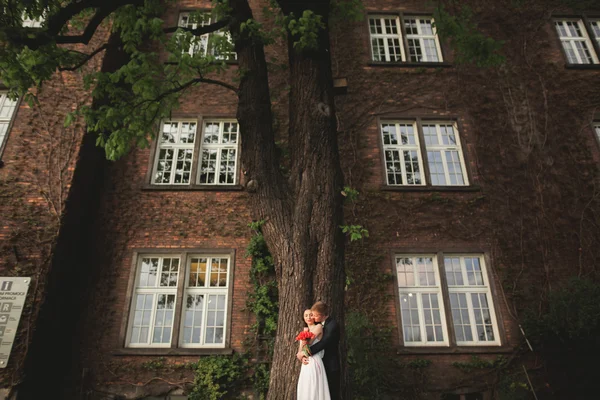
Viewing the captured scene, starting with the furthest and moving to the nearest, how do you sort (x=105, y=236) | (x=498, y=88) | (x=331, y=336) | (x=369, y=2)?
(x=369, y=2) → (x=498, y=88) → (x=105, y=236) → (x=331, y=336)

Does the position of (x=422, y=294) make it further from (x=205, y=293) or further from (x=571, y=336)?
(x=205, y=293)

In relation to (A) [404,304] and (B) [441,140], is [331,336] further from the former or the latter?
(B) [441,140]

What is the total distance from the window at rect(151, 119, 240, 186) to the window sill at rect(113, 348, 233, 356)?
3767 mm

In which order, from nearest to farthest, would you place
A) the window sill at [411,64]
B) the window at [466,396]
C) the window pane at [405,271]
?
the window at [466,396]
the window pane at [405,271]
the window sill at [411,64]

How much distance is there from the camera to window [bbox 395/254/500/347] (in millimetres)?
8500

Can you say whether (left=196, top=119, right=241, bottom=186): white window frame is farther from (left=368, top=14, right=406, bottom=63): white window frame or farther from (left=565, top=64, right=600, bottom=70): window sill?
(left=565, top=64, right=600, bottom=70): window sill

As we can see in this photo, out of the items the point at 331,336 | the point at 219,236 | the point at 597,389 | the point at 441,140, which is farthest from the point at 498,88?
the point at 331,336

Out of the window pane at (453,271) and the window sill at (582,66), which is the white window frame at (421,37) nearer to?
the window sill at (582,66)

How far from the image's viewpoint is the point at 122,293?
8758 millimetres

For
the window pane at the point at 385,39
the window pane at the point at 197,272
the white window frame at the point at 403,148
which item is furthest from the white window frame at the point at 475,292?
the window pane at the point at 385,39

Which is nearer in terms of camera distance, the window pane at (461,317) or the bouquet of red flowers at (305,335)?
the bouquet of red flowers at (305,335)

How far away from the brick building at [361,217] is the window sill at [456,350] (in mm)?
25

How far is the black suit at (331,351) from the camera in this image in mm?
4165

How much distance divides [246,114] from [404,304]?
217 inches
